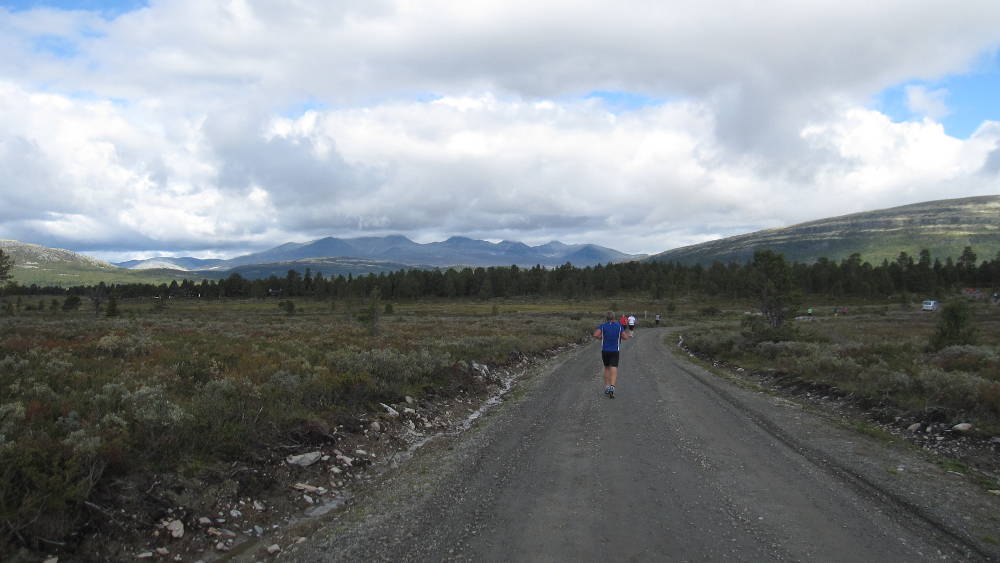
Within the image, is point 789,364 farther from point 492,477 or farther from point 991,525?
point 492,477

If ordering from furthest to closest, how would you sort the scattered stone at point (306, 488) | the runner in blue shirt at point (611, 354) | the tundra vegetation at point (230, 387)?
1. the runner in blue shirt at point (611, 354)
2. the scattered stone at point (306, 488)
3. the tundra vegetation at point (230, 387)

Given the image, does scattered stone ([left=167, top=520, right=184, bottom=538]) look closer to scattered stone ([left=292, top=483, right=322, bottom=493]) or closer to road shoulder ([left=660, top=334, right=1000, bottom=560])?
scattered stone ([left=292, top=483, right=322, bottom=493])

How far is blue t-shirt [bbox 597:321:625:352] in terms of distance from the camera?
1553 centimetres

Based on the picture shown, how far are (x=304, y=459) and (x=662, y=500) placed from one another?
626cm

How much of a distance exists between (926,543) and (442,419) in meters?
10.2

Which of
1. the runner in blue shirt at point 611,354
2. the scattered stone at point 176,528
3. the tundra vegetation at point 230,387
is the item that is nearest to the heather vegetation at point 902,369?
the tundra vegetation at point 230,387

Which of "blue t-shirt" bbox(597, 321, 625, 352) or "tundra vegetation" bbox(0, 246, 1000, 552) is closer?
"tundra vegetation" bbox(0, 246, 1000, 552)

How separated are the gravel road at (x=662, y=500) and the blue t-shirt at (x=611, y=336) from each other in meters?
3.74

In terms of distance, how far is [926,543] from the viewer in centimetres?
565

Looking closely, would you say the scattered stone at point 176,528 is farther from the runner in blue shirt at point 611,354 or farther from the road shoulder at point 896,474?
the runner in blue shirt at point 611,354

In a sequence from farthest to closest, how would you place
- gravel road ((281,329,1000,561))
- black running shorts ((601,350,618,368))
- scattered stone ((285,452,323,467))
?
black running shorts ((601,350,618,368)) → scattered stone ((285,452,323,467)) → gravel road ((281,329,1000,561))

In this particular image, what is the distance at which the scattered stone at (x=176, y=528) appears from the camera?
6.34 m

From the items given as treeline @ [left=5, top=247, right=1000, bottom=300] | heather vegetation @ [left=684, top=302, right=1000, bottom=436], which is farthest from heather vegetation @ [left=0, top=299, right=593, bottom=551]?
treeline @ [left=5, top=247, right=1000, bottom=300]

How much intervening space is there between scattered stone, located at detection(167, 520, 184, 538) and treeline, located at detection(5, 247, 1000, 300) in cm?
12265
